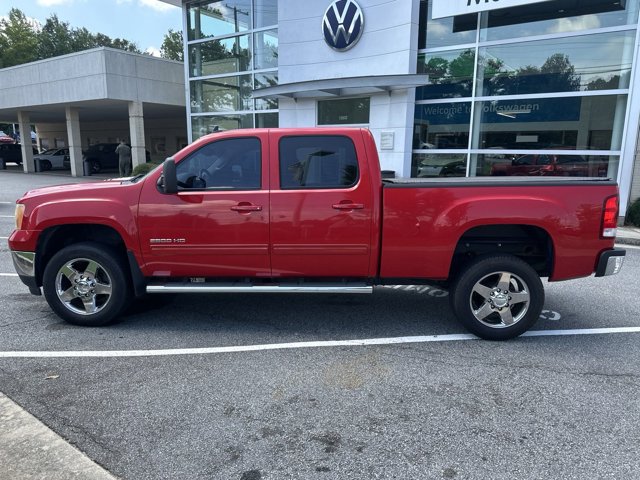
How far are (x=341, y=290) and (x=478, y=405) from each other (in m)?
1.64

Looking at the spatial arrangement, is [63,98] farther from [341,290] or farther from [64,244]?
[341,290]

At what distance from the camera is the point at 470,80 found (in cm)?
1280

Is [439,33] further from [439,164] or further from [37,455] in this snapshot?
[37,455]

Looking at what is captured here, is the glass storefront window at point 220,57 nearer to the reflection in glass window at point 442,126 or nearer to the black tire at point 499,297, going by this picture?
the reflection in glass window at point 442,126

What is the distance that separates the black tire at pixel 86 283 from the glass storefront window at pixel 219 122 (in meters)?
13.3

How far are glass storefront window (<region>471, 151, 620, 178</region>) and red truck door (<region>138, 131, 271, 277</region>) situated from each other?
923 cm

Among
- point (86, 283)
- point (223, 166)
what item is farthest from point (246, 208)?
point (86, 283)

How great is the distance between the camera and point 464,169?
1323 centimetres

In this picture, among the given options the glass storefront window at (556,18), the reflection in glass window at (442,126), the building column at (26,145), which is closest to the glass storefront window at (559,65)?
the glass storefront window at (556,18)

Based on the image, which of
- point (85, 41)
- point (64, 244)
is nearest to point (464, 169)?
point (64, 244)

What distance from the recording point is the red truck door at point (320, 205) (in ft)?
14.5

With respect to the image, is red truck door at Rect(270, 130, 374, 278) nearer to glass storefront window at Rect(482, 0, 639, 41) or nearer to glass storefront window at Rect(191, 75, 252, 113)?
glass storefront window at Rect(482, 0, 639, 41)

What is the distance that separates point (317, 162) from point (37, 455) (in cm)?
318

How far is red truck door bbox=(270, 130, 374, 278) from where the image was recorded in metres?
4.42
